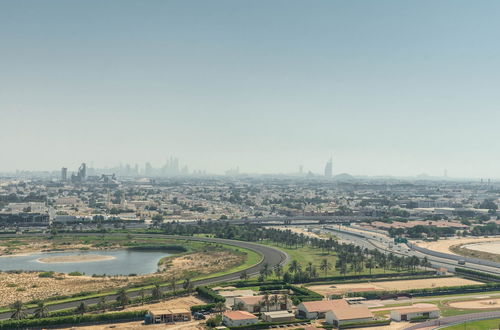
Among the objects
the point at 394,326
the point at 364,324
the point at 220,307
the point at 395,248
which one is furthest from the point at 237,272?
the point at 395,248

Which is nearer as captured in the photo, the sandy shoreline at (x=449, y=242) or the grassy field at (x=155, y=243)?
the grassy field at (x=155, y=243)

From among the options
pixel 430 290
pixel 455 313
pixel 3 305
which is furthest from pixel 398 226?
pixel 3 305

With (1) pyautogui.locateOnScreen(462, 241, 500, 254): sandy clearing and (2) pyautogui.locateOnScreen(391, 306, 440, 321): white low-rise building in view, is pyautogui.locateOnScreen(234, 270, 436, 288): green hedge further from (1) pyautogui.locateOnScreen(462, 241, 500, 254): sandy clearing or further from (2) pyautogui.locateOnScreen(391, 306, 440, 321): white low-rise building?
(1) pyautogui.locateOnScreen(462, 241, 500, 254): sandy clearing

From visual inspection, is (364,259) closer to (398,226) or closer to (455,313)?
(455,313)

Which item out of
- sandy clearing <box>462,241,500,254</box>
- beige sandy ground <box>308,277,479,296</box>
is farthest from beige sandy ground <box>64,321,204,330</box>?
sandy clearing <box>462,241,500,254</box>

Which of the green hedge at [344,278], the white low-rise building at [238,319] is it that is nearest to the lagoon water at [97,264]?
the green hedge at [344,278]

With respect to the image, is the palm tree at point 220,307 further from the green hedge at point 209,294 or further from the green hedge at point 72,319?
the green hedge at point 72,319
